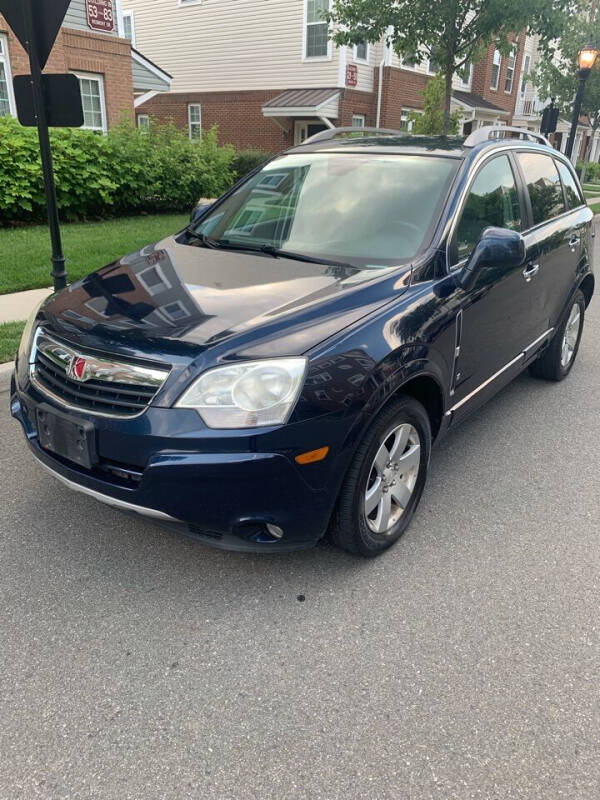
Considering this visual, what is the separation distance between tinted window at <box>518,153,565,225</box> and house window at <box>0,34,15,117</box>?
1301 centimetres

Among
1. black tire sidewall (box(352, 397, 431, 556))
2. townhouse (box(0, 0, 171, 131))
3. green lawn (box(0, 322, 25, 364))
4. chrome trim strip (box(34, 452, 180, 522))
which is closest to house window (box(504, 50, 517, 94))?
townhouse (box(0, 0, 171, 131))

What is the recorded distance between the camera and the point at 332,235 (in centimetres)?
345

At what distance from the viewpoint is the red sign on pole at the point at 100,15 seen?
1522cm

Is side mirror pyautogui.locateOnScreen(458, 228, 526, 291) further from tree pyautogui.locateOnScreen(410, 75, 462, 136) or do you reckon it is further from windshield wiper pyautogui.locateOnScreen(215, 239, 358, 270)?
tree pyautogui.locateOnScreen(410, 75, 462, 136)

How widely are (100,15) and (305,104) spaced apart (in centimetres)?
716

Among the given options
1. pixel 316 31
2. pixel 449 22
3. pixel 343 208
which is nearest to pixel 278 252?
pixel 343 208

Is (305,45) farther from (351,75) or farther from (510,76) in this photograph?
(510,76)

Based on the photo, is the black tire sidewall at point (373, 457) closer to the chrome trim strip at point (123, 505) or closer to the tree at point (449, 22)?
the chrome trim strip at point (123, 505)

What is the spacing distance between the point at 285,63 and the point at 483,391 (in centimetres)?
2149

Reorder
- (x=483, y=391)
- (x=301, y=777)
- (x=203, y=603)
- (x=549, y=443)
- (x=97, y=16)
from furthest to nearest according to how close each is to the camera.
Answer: (x=97, y=16), (x=549, y=443), (x=483, y=391), (x=203, y=603), (x=301, y=777)

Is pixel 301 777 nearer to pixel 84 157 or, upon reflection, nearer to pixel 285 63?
pixel 84 157

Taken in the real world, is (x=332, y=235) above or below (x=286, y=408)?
above

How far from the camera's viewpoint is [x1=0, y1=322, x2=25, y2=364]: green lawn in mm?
5068

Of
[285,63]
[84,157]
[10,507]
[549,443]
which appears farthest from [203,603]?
[285,63]
